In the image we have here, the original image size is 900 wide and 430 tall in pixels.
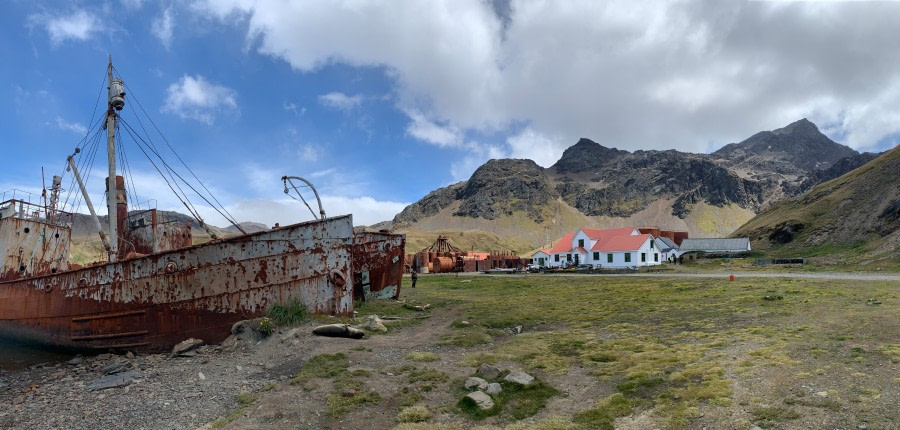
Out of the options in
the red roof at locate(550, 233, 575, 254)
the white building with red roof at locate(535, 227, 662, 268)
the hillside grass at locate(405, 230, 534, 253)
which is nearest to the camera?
the white building with red roof at locate(535, 227, 662, 268)

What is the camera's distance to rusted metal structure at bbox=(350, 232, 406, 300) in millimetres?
21438

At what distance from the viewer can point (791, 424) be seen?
649cm

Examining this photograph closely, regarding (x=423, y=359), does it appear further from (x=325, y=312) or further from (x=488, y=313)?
(x=488, y=313)

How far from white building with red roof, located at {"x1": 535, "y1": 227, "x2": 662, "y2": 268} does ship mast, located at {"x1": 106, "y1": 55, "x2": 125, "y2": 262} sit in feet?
187

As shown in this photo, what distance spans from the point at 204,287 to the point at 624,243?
59.0 m

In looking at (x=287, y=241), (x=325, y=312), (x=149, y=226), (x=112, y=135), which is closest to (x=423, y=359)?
(x=325, y=312)

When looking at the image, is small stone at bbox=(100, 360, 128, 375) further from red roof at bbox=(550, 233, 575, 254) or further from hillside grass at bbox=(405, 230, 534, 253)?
hillside grass at bbox=(405, 230, 534, 253)

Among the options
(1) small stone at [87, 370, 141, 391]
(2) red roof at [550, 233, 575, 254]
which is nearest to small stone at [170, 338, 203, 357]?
(1) small stone at [87, 370, 141, 391]

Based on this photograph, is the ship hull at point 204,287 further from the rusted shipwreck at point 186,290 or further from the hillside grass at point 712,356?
the hillside grass at point 712,356

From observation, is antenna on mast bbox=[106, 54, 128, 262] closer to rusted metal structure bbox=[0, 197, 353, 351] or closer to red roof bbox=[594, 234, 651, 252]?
rusted metal structure bbox=[0, 197, 353, 351]

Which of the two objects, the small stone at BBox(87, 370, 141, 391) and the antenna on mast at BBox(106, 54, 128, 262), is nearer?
the small stone at BBox(87, 370, 141, 391)

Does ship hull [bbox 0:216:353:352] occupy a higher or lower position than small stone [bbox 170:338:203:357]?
higher

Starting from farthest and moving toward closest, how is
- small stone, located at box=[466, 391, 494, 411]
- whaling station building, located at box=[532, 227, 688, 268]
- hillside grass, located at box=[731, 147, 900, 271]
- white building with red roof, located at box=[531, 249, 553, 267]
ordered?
white building with red roof, located at box=[531, 249, 553, 267]
whaling station building, located at box=[532, 227, 688, 268]
hillside grass, located at box=[731, 147, 900, 271]
small stone, located at box=[466, 391, 494, 411]

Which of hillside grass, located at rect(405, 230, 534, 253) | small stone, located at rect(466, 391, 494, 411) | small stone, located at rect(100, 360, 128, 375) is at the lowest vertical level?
small stone, located at rect(100, 360, 128, 375)
